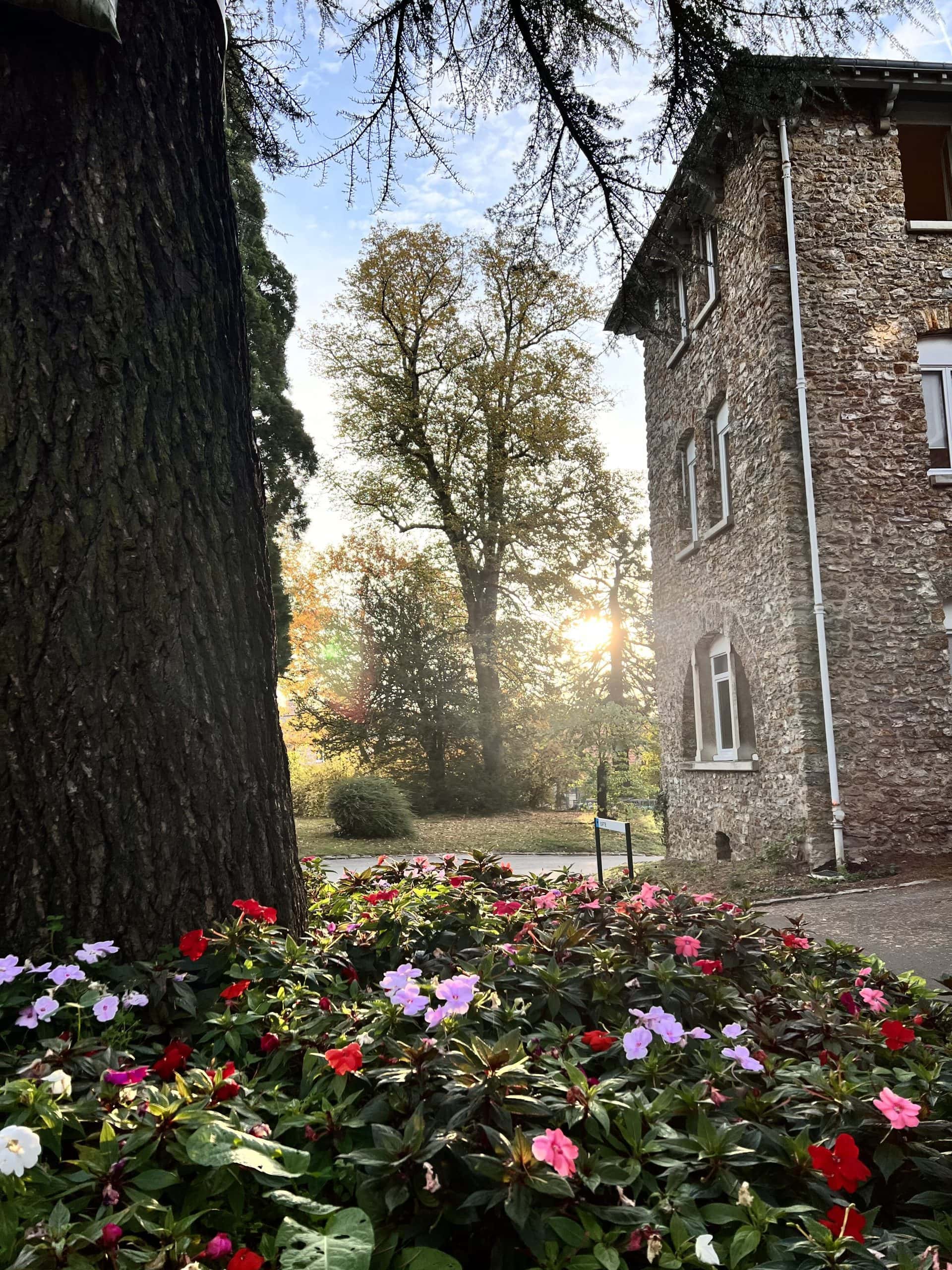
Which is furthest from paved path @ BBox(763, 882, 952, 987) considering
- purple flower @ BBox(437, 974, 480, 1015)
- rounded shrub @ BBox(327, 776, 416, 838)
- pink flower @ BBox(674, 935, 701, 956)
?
rounded shrub @ BBox(327, 776, 416, 838)

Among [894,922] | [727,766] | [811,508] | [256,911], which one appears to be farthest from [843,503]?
[256,911]

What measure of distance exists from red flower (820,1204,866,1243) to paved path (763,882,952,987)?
12.3 ft

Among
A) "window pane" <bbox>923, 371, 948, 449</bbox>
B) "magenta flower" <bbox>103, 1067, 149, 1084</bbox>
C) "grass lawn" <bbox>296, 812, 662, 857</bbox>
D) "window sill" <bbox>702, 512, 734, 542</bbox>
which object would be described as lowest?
"grass lawn" <bbox>296, 812, 662, 857</bbox>

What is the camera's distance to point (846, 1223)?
1330mm

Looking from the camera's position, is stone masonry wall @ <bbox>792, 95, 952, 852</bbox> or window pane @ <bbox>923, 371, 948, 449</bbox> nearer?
stone masonry wall @ <bbox>792, 95, 952, 852</bbox>

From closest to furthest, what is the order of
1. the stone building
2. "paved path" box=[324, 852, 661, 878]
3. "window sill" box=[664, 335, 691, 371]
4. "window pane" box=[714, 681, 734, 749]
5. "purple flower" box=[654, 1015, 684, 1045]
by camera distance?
"purple flower" box=[654, 1015, 684, 1045] → the stone building → "window pane" box=[714, 681, 734, 749] → "paved path" box=[324, 852, 661, 878] → "window sill" box=[664, 335, 691, 371]

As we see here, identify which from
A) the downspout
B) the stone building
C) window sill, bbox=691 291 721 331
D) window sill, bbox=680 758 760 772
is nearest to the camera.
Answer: the downspout

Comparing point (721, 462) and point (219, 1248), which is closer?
point (219, 1248)

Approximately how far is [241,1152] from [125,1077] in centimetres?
38

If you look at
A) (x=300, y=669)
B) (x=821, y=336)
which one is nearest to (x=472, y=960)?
(x=821, y=336)

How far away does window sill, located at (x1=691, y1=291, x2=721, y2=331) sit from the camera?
36.9ft

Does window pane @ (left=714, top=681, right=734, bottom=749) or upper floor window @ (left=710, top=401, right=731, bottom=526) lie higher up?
upper floor window @ (left=710, top=401, right=731, bottom=526)

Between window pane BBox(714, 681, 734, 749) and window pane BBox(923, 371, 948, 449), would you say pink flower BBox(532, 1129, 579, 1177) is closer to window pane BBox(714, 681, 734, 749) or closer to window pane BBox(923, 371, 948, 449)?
window pane BBox(923, 371, 948, 449)

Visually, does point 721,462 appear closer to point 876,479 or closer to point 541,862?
point 876,479
